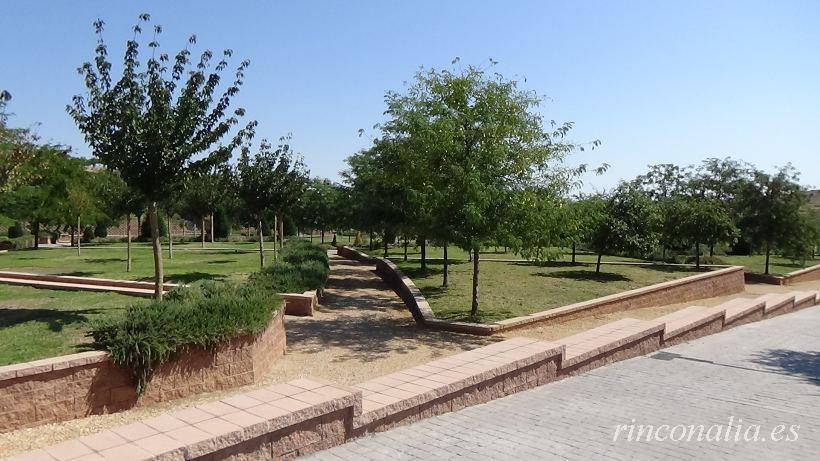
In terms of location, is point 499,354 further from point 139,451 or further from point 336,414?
point 139,451

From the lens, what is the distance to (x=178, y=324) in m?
6.94

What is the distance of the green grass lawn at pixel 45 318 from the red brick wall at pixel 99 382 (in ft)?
4.15

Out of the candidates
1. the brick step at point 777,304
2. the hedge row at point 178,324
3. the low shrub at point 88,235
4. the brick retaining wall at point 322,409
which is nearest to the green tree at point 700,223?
the brick step at point 777,304

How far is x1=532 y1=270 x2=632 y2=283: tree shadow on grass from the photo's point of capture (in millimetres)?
20156

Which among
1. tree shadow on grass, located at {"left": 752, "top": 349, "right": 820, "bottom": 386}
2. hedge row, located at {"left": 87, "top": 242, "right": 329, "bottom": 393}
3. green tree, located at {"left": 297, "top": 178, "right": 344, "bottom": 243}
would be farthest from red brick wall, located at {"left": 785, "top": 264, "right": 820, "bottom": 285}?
hedge row, located at {"left": 87, "top": 242, "right": 329, "bottom": 393}

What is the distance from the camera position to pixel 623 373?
7.70m

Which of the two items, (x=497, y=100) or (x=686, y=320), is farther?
(x=497, y=100)

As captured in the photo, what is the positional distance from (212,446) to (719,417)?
4.74m

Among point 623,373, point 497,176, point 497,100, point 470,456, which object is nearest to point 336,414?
point 470,456

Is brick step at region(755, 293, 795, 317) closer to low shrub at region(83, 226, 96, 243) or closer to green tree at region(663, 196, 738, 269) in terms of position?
green tree at region(663, 196, 738, 269)

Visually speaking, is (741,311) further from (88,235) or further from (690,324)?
(88,235)

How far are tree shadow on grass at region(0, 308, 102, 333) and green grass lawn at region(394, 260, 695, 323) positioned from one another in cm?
685

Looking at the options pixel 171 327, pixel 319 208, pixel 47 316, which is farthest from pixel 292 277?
pixel 319 208

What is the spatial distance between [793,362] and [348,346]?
7.20 metres
